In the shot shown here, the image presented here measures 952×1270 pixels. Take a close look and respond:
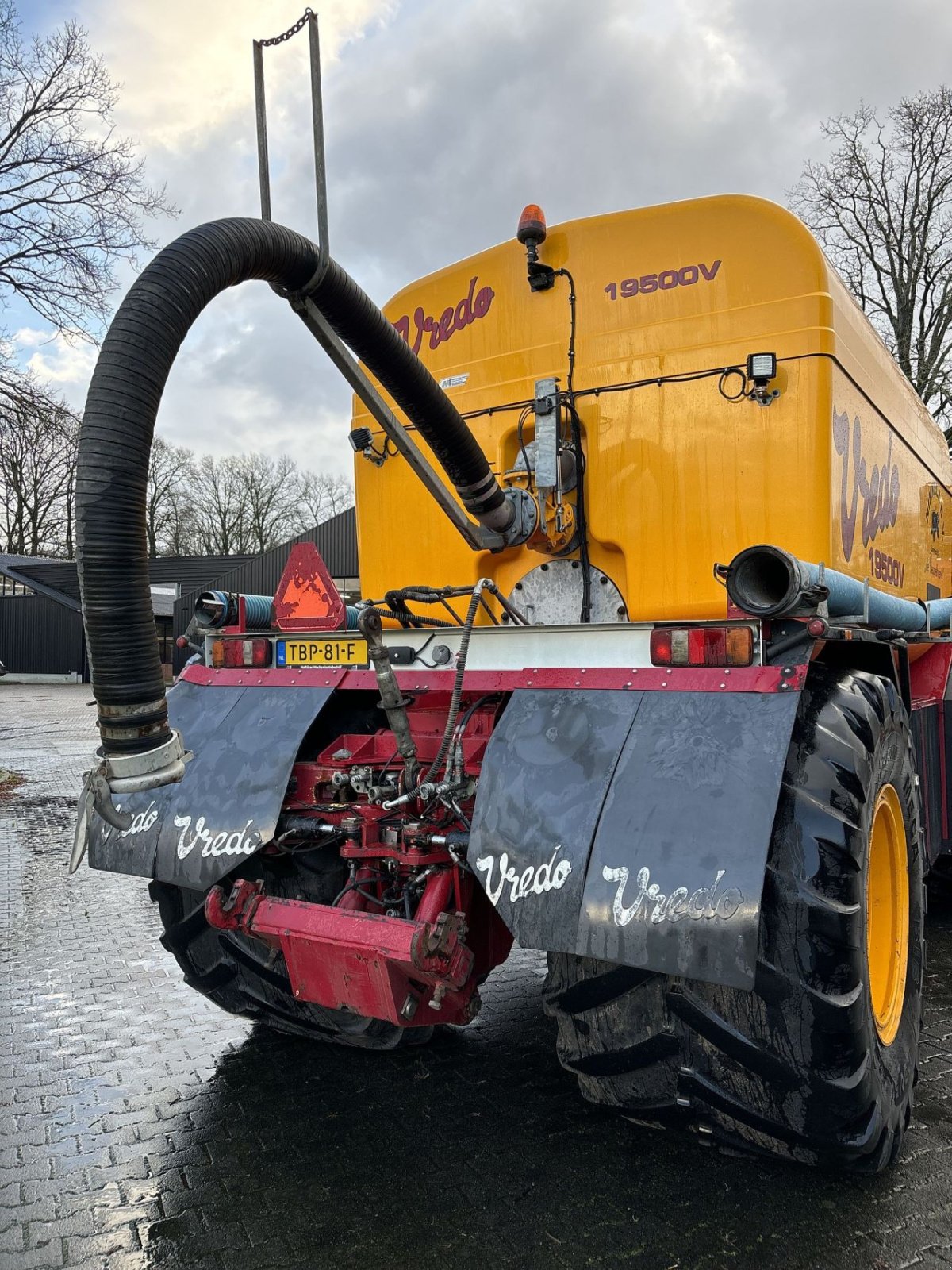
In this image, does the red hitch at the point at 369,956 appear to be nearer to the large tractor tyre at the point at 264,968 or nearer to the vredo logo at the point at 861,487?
the large tractor tyre at the point at 264,968

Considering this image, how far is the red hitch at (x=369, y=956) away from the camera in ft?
9.55

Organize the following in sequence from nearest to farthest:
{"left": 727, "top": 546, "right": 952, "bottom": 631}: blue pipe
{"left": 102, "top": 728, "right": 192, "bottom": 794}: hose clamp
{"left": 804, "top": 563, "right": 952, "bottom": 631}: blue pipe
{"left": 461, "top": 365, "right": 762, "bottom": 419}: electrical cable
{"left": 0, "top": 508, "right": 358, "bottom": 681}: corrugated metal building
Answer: {"left": 102, "top": 728, "right": 192, "bottom": 794}: hose clamp < {"left": 727, "top": 546, "right": 952, "bottom": 631}: blue pipe < {"left": 804, "top": 563, "right": 952, "bottom": 631}: blue pipe < {"left": 461, "top": 365, "right": 762, "bottom": 419}: electrical cable < {"left": 0, "top": 508, "right": 358, "bottom": 681}: corrugated metal building

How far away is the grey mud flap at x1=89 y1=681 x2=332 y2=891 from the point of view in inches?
131

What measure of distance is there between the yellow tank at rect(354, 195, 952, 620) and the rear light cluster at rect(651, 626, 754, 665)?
3.38ft

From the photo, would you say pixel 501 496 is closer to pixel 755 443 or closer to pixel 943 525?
pixel 755 443

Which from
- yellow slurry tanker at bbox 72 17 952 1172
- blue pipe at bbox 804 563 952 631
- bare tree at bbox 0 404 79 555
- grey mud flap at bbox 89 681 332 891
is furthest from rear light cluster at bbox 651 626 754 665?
bare tree at bbox 0 404 79 555

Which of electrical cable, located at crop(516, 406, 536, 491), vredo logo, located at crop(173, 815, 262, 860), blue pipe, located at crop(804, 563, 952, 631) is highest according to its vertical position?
electrical cable, located at crop(516, 406, 536, 491)

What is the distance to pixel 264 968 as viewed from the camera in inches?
147

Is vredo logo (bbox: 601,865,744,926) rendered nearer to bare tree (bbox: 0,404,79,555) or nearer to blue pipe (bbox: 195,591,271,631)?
blue pipe (bbox: 195,591,271,631)

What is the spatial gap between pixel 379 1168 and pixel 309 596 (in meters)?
2.07

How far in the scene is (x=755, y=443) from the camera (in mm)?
3828

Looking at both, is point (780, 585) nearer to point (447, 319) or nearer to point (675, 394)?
point (675, 394)

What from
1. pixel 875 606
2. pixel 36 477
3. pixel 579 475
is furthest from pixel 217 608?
pixel 36 477

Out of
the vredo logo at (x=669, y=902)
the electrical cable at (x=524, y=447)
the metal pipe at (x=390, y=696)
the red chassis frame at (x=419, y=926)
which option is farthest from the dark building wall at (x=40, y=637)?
the vredo logo at (x=669, y=902)
